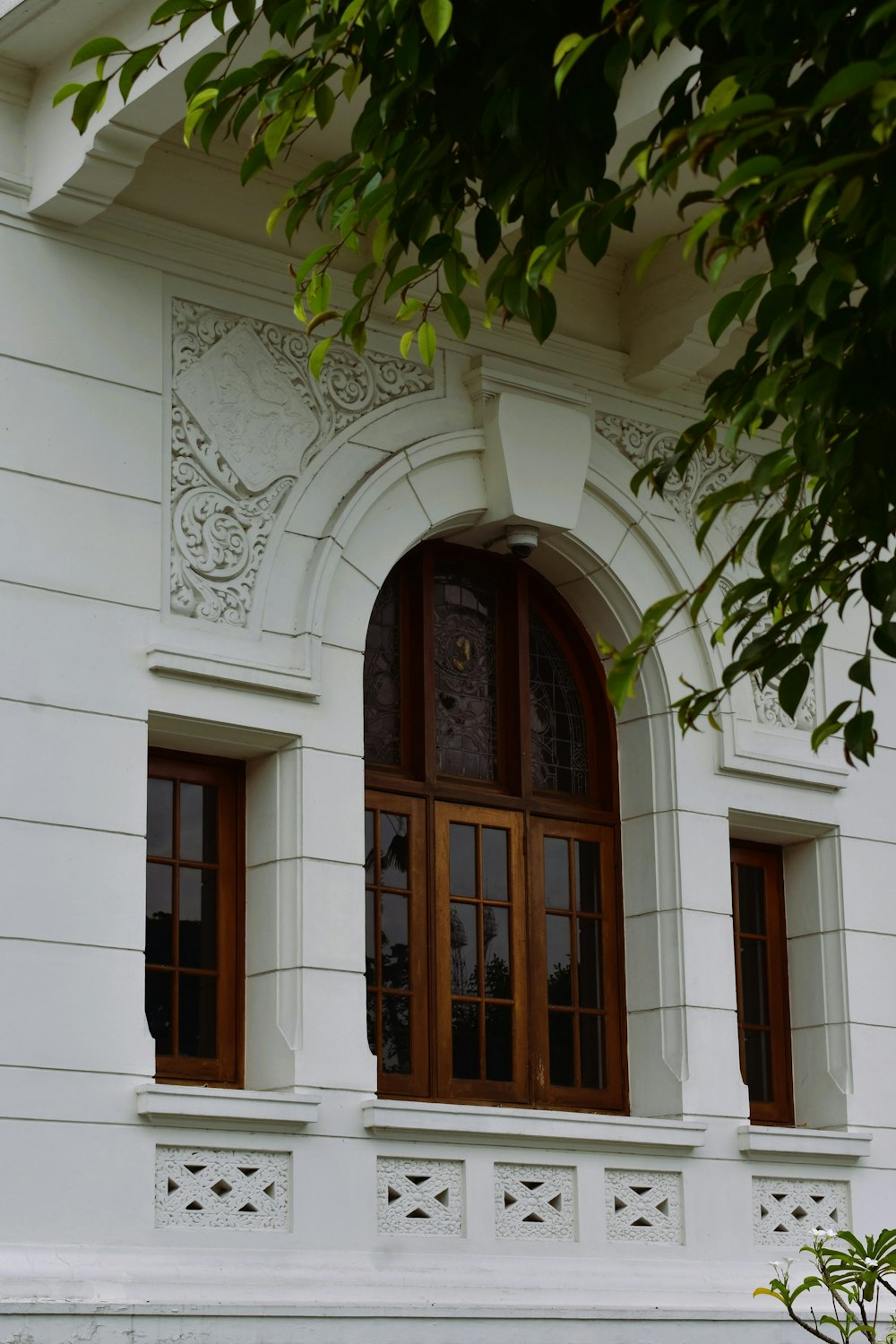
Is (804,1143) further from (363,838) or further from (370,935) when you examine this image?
(363,838)

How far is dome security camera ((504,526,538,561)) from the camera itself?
1173 centimetres

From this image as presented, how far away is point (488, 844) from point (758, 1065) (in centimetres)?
236

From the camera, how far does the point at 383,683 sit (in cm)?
1145

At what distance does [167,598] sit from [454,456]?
2.16 metres

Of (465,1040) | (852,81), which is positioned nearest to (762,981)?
(465,1040)

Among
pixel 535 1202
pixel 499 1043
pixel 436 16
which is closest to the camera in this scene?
pixel 436 16

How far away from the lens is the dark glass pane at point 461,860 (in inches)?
449

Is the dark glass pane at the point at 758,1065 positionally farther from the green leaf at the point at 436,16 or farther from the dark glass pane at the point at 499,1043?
the green leaf at the point at 436,16

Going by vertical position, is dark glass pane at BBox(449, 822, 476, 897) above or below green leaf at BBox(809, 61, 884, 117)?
below

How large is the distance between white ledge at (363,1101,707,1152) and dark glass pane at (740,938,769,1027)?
1307 millimetres

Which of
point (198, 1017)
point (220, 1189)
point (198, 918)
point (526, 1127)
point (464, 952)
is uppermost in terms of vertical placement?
point (198, 918)

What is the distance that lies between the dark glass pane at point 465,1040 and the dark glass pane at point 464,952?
102 mm

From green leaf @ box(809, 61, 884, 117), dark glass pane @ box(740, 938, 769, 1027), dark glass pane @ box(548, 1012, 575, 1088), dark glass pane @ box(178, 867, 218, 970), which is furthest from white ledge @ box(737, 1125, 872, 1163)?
green leaf @ box(809, 61, 884, 117)

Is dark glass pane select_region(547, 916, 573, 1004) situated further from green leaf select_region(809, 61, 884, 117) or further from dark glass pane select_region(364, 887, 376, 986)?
green leaf select_region(809, 61, 884, 117)
